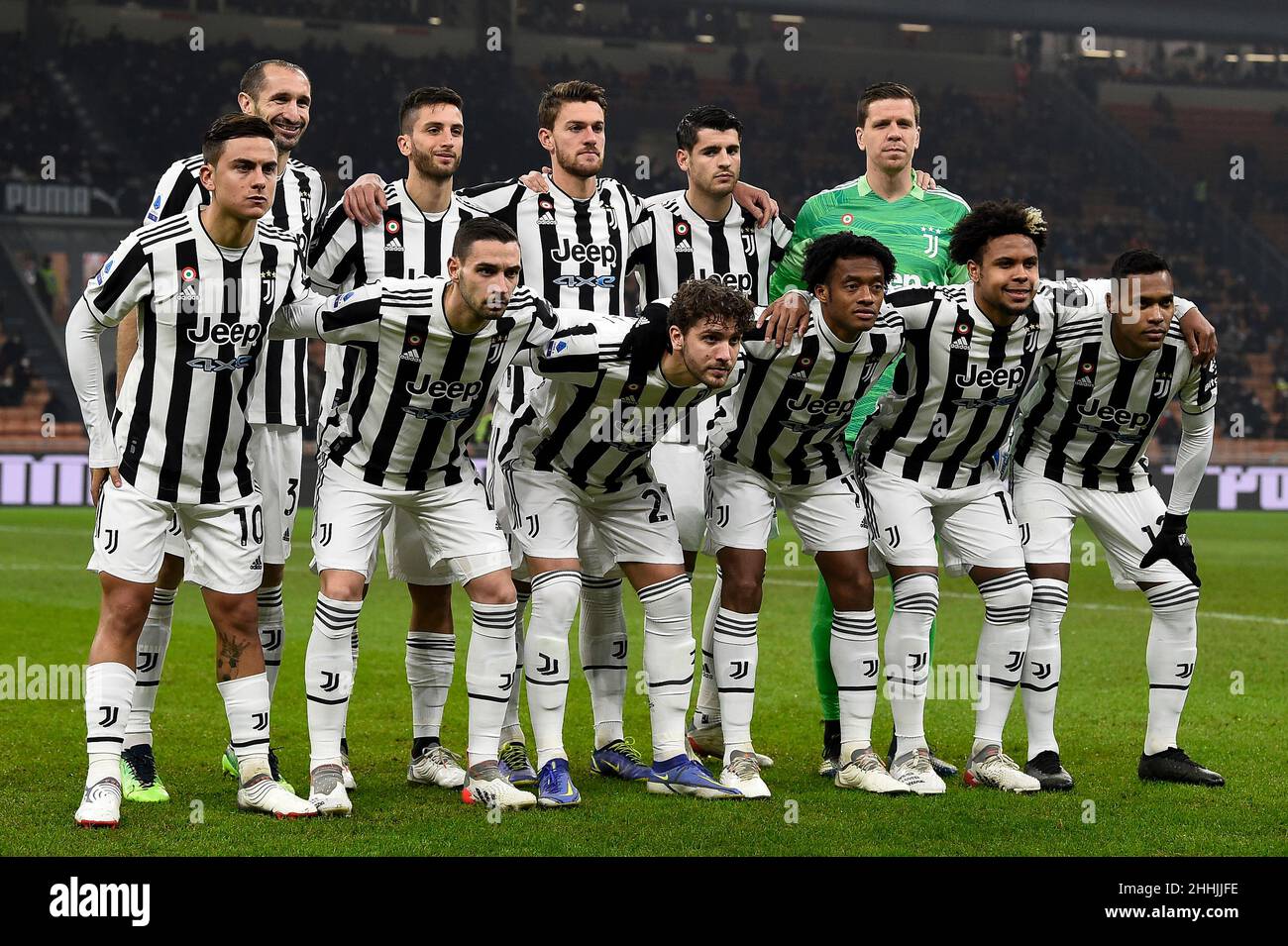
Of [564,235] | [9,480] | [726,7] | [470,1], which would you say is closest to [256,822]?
[564,235]

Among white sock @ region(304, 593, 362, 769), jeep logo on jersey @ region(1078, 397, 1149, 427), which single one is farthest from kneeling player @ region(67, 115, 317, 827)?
jeep logo on jersey @ region(1078, 397, 1149, 427)

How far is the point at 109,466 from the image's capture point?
499 cm

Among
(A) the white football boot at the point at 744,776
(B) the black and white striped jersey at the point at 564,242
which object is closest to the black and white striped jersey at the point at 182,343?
(B) the black and white striped jersey at the point at 564,242

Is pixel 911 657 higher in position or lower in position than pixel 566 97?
lower

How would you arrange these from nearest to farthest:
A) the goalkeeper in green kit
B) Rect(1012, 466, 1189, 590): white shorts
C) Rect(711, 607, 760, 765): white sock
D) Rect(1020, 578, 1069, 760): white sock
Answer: Rect(711, 607, 760, 765): white sock, Rect(1020, 578, 1069, 760): white sock, Rect(1012, 466, 1189, 590): white shorts, the goalkeeper in green kit

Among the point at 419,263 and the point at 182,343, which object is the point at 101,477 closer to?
the point at 182,343

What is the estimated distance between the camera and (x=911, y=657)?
18.7 feet

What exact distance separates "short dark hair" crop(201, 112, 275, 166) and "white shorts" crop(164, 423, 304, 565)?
1185mm

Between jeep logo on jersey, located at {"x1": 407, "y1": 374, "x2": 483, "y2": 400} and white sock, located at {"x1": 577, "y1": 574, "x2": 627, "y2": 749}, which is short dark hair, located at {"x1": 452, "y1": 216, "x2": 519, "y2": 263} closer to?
jeep logo on jersey, located at {"x1": 407, "y1": 374, "x2": 483, "y2": 400}

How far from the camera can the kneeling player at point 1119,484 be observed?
5.78 metres

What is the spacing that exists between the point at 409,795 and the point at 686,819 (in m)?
1.06

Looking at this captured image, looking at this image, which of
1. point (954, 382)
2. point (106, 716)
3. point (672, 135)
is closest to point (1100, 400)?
point (954, 382)

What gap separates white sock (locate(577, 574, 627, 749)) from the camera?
5.96 metres

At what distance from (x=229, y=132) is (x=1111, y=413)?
3385mm
